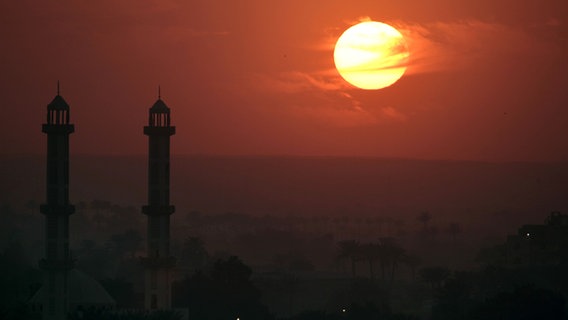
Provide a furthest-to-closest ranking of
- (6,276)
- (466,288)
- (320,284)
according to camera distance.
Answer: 1. (320,284)
2. (466,288)
3. (6,276)

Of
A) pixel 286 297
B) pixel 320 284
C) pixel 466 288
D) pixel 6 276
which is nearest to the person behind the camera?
pixel 6 276

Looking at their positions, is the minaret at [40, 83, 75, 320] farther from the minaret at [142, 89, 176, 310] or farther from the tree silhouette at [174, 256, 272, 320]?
the tree silhouette at [174, 256, 272, 320]

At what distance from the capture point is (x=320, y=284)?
18912cm

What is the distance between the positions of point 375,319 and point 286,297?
49.4 meters

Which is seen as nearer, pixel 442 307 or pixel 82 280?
pixel 82 280

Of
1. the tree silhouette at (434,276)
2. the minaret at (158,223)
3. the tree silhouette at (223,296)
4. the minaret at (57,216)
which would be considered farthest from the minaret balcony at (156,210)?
the tree silhouette at (434,276)

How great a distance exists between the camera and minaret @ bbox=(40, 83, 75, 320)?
4422 inches

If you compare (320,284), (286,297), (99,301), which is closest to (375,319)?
(99,301)

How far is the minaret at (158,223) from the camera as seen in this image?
117500 mm

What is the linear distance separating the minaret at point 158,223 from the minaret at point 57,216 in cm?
694

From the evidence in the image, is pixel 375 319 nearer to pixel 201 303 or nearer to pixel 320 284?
pixel 201 303

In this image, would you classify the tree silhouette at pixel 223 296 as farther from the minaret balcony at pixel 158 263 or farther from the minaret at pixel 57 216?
the minaret at pixel 57 216

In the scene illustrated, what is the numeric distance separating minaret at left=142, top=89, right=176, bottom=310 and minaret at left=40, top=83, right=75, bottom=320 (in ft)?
22.8

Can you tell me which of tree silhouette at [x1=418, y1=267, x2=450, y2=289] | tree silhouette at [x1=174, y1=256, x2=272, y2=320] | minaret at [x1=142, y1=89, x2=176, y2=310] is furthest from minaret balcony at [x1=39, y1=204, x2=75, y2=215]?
tree silhouette at [x1=418, y1=267, x2=450, y2=289]
